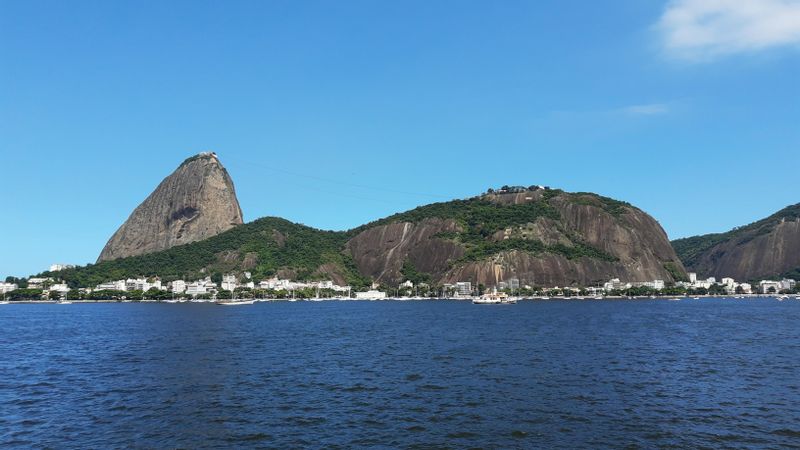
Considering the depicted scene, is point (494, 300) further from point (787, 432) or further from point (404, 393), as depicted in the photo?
point (787, 432)

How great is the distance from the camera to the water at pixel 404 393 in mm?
22219

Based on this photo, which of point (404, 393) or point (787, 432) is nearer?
point (787, 432)

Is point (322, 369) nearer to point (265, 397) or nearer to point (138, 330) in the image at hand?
point (265, 397)

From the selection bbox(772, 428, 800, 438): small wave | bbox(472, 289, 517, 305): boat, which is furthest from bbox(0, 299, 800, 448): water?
bbox(472, 289, 517, 305): boat

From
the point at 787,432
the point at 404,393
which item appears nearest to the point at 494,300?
the point at 404,393

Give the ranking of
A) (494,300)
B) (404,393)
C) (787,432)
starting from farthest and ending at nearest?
(494,300) → (404,393) → (787,432)

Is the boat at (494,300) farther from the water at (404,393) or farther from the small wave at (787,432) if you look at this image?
the small wave at (787,432)

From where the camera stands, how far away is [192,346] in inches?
2089

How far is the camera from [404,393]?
30.5 m

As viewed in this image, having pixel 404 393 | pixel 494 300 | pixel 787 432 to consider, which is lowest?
pixel 787 432

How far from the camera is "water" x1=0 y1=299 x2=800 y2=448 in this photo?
22219mm

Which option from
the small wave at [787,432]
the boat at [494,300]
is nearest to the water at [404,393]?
the small wave at [787,432]

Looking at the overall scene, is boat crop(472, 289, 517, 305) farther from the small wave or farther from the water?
the small wave

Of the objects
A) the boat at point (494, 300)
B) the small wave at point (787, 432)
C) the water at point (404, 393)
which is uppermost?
the boat at point (494, 300)
